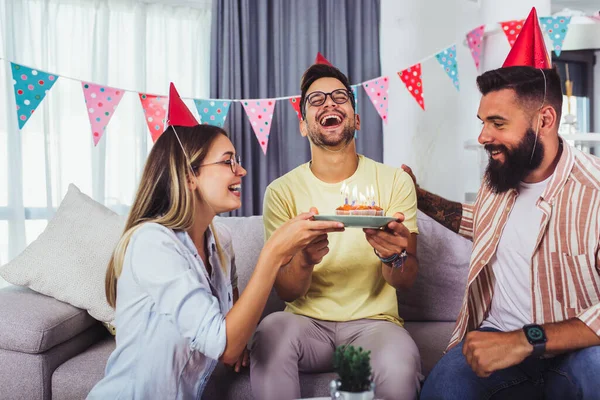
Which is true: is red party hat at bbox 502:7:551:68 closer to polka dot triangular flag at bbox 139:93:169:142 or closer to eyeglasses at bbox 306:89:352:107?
eyeglasses at bbox 306:89:352:107

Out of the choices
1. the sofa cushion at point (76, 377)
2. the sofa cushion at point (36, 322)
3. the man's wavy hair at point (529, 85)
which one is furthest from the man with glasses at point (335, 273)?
the sofa cushion at point (36, 322)

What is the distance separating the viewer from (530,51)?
6.48ft

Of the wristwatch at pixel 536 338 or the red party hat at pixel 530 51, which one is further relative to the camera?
the red party hat at pixel 530 51

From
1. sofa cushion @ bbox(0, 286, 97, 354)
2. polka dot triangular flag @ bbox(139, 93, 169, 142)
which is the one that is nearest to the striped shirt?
sofa cushion @ bbox(0, 286, 97, 354)

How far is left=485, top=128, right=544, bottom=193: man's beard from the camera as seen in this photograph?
1838 mm

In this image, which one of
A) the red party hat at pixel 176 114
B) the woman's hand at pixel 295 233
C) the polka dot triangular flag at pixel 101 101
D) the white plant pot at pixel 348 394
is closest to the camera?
the white plant pot at pixel 348 394

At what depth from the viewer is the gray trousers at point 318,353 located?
6.02 feet

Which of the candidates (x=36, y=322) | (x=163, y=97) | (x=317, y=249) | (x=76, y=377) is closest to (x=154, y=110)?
(x=163, y=97)

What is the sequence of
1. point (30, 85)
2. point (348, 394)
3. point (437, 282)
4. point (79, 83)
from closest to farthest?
point (348, 394) < point (437, 282) < point (30, 85) < point (79, 83)

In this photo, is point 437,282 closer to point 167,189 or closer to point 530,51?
point 530,51

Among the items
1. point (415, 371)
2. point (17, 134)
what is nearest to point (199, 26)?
point (17, 134)

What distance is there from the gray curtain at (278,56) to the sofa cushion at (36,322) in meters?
1.91

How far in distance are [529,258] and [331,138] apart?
2.80ft

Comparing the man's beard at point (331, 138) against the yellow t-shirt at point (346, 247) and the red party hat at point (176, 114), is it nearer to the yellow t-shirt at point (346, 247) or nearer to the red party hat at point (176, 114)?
the yellow t-shirt at point (346, 247)
